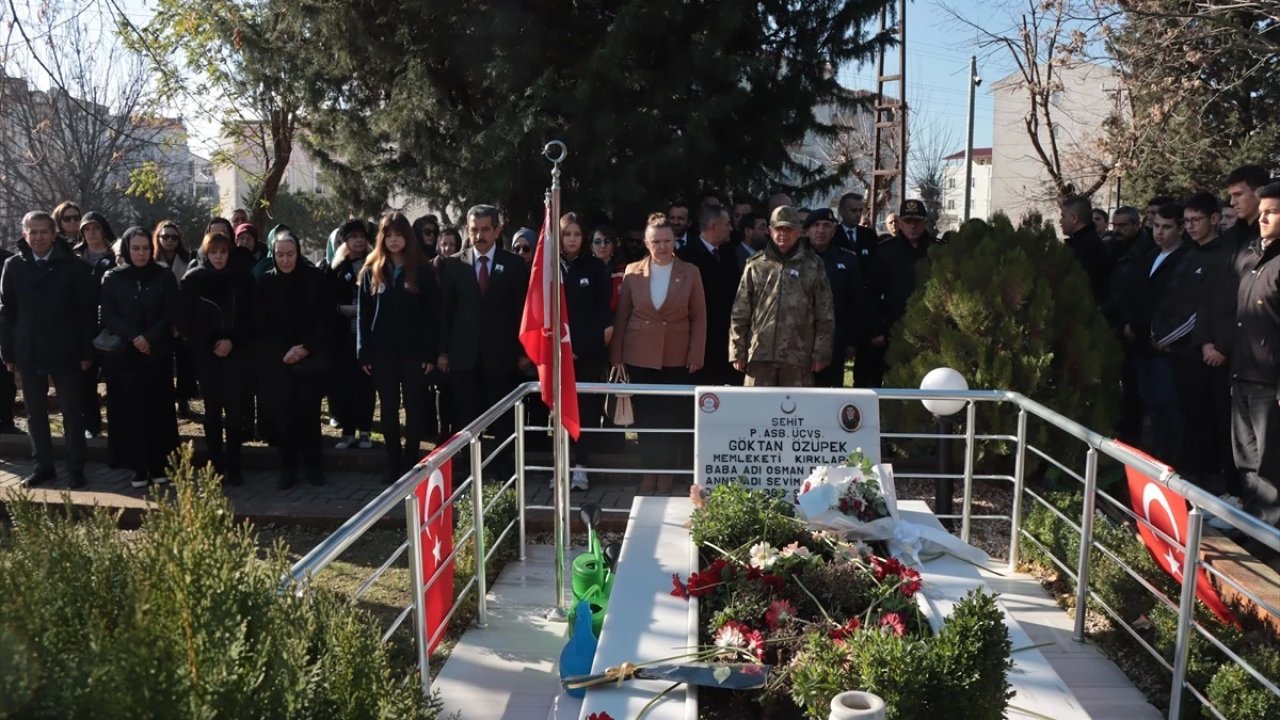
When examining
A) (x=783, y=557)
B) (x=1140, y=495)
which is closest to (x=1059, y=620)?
(x=1140, y=495)

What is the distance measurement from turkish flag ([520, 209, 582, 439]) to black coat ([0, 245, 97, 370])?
14.5 ft

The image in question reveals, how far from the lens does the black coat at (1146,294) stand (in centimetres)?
782

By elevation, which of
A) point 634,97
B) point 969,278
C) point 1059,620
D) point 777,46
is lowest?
point 1059,620

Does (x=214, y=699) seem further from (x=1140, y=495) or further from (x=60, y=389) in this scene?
(x=60, y=389)

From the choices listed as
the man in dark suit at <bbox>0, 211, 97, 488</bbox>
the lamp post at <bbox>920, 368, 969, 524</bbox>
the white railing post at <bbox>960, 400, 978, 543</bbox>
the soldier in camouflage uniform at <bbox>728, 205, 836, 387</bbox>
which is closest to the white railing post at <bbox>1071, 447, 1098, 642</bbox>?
the white railing post at <bbox>960, 400, 978, 543</bbox>

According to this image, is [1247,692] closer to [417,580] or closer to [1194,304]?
[417,580]

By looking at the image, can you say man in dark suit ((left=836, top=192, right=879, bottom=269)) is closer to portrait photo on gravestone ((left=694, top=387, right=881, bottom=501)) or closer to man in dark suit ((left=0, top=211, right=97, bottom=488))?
portrait photo on gravestone ((left=694, top=387, right=881, bottom=501))

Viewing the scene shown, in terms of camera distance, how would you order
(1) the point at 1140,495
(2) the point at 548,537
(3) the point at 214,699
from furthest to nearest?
1. (2) the point at 548,537
2. (1) the point at 1140,495
3. (3) the point at 214,699

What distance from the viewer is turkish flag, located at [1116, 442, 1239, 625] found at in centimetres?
399

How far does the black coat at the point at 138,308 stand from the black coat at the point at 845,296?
4992 millimetres

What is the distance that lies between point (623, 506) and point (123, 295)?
13.4ft

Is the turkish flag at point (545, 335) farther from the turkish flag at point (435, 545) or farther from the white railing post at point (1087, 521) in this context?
the white railing post at point (1087, 521)

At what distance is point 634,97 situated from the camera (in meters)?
9.70

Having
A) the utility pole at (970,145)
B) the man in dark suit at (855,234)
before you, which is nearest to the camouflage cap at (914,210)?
the man in dark suit at (855,234)
